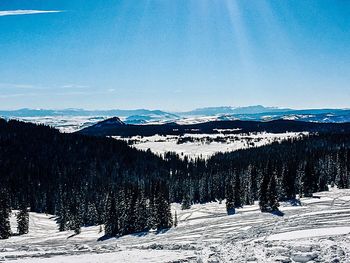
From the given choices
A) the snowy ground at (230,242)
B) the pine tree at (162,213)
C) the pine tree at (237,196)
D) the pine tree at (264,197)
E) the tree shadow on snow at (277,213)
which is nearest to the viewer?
the snowy ground at (230,242)

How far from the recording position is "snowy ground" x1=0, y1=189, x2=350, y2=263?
60000 millimetres

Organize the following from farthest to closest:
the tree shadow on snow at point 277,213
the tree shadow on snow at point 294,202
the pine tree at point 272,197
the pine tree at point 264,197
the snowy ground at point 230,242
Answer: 1. the tree shadow on snow at point 294,202
2. the pine tree at point 264,197
3. the pine tree at point 272,197
4. the tree shadow on snow at point 277,213
5. the snowy ground at point 230,242

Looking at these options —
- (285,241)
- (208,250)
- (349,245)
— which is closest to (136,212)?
(208,250)

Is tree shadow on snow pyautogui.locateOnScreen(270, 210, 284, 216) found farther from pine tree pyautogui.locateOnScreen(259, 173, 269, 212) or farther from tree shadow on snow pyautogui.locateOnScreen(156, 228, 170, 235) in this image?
tree shadow on snow pyautogui.locateOnScreen(156, 228, 170, 235)

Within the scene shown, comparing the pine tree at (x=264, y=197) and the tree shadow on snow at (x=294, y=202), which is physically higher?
the pine tree at (x=264, y=197)

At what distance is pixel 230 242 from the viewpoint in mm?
71938

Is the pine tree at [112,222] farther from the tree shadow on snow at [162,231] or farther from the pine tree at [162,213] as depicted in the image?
the tree shadow on snow at [162,231]

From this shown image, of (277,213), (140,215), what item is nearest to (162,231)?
(140,215)

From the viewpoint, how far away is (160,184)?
4195 inches

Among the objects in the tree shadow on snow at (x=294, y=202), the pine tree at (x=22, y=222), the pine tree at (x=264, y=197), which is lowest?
the pine tree at (x=22, y=222)

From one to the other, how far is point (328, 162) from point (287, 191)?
52333 mm

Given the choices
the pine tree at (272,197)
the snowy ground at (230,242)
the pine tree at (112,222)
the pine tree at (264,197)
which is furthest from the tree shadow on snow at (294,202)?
the pine tree at (112,222)

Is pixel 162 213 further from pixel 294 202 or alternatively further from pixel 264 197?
pixel 294 202

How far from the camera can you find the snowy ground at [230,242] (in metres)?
60.0
